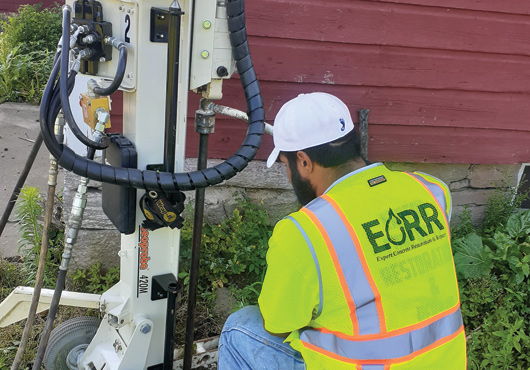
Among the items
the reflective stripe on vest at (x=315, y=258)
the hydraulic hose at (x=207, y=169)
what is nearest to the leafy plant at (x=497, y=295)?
the reflective stripe on vest at (x=315, y=258)

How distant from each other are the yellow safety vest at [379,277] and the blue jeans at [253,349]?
0.22m

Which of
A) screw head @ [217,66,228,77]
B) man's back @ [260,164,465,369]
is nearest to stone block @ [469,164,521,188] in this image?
man's back @ [260,164,465,369]

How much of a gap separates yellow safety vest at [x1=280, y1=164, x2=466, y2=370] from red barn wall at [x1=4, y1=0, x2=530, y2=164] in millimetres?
1714

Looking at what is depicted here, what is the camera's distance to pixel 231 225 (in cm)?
362

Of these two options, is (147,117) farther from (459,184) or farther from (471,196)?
(471,196)

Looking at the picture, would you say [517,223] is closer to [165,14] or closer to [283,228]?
[283,228]

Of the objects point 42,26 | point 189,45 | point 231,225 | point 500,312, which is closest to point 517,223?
point 500,312

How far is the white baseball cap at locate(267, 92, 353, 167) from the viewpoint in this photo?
186cm

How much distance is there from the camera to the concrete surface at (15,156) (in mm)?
3902

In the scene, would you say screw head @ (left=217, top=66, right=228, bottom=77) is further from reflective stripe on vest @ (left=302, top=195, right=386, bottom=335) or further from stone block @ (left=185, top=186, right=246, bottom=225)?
stone block @ (left=185, top=186, right=246, bottom=225)

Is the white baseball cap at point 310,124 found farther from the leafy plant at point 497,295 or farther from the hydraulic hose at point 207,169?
the leafy plant at point 497,295

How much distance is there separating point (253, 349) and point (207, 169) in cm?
74

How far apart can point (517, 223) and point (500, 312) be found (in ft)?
2.39

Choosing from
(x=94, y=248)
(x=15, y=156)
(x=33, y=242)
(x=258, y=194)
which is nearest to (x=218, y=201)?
(x=258, y=194)
